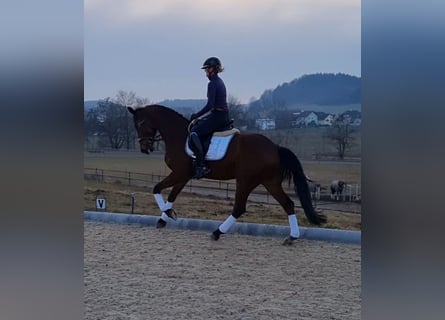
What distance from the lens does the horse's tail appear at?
15.3ft

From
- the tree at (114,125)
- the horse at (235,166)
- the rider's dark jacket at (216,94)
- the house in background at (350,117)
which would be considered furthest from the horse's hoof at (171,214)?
the house in background at (350,117)

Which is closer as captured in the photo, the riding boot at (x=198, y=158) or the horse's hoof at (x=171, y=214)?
the riding boot at (x=198, y=158)

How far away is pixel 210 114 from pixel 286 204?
100cm

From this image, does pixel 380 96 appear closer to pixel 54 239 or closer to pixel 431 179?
pixel 431 179

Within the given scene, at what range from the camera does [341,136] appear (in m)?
4.46

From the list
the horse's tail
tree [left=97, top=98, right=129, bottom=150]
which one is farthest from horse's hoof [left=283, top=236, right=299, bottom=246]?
tree [left=97, top=98, right=129, bottom=150]

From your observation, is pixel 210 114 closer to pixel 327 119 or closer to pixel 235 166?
pixel 235 166

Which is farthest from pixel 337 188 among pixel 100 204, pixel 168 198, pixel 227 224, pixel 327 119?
pixel 100 204

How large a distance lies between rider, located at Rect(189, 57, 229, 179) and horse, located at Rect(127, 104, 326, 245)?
0.12 metres

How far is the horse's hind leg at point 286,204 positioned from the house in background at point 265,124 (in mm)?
480

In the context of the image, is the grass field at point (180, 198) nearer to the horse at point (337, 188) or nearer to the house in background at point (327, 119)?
the horse at point (337, 188)

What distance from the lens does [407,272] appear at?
1.00m

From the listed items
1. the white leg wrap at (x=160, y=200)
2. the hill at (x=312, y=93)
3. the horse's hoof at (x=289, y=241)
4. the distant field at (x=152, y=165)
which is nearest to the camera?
the hill at (x=312, y=93)

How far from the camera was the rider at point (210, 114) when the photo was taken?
4672mm
